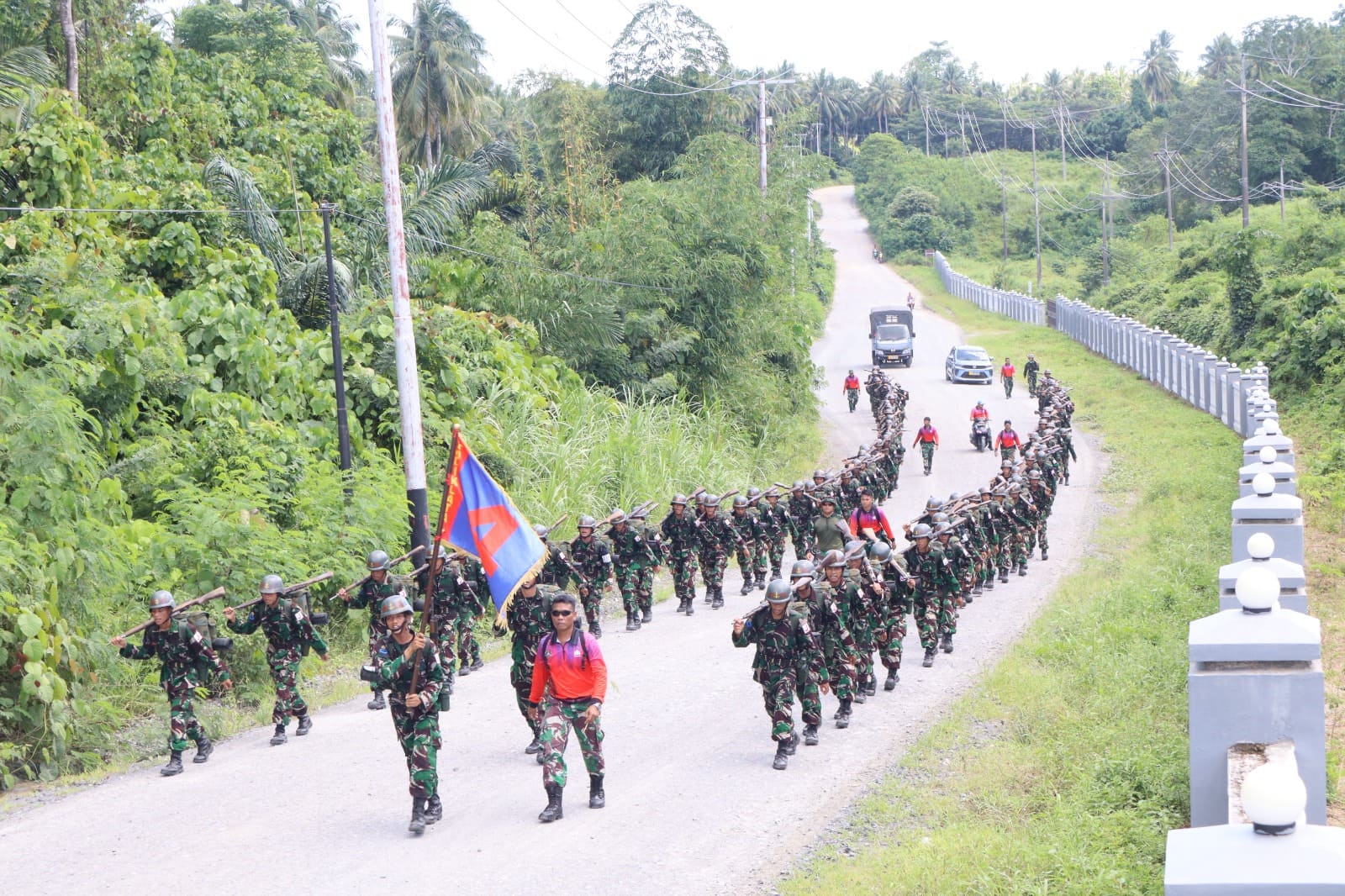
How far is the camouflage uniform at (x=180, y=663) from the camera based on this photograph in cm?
1148

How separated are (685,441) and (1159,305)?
Result: 32.1 m

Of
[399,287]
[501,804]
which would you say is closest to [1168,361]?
[399,287]

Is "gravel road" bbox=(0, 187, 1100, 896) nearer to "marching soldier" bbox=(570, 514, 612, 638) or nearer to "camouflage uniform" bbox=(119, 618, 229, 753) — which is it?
"camouflage uniform" bbox=(119, 618, 229, 753)

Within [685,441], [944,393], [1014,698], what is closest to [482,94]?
[944,393]

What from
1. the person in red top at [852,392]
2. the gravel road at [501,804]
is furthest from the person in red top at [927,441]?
the gravel road at [501,804]

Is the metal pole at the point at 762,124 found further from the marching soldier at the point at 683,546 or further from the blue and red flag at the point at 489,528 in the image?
the blue and red flag at the point at 489,528

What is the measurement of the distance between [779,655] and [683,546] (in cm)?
712

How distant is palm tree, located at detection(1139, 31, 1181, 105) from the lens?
122688 mm

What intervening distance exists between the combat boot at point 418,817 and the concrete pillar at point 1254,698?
5.28 m

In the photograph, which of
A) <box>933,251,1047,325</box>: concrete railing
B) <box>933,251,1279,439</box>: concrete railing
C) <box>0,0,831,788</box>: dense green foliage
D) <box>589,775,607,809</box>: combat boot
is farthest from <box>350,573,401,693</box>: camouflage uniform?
<box>933,251,1047,325</box>: concrete railing

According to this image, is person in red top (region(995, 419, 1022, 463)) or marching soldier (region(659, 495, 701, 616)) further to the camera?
person in red top (region(995, 419, 1022, 463))

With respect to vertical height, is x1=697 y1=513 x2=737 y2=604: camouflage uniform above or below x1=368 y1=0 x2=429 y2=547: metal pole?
below

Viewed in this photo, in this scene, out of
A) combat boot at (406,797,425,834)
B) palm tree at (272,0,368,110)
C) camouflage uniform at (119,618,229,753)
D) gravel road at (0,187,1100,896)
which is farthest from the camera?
palm tree at (272,0,368,110)

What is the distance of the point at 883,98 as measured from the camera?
135m
